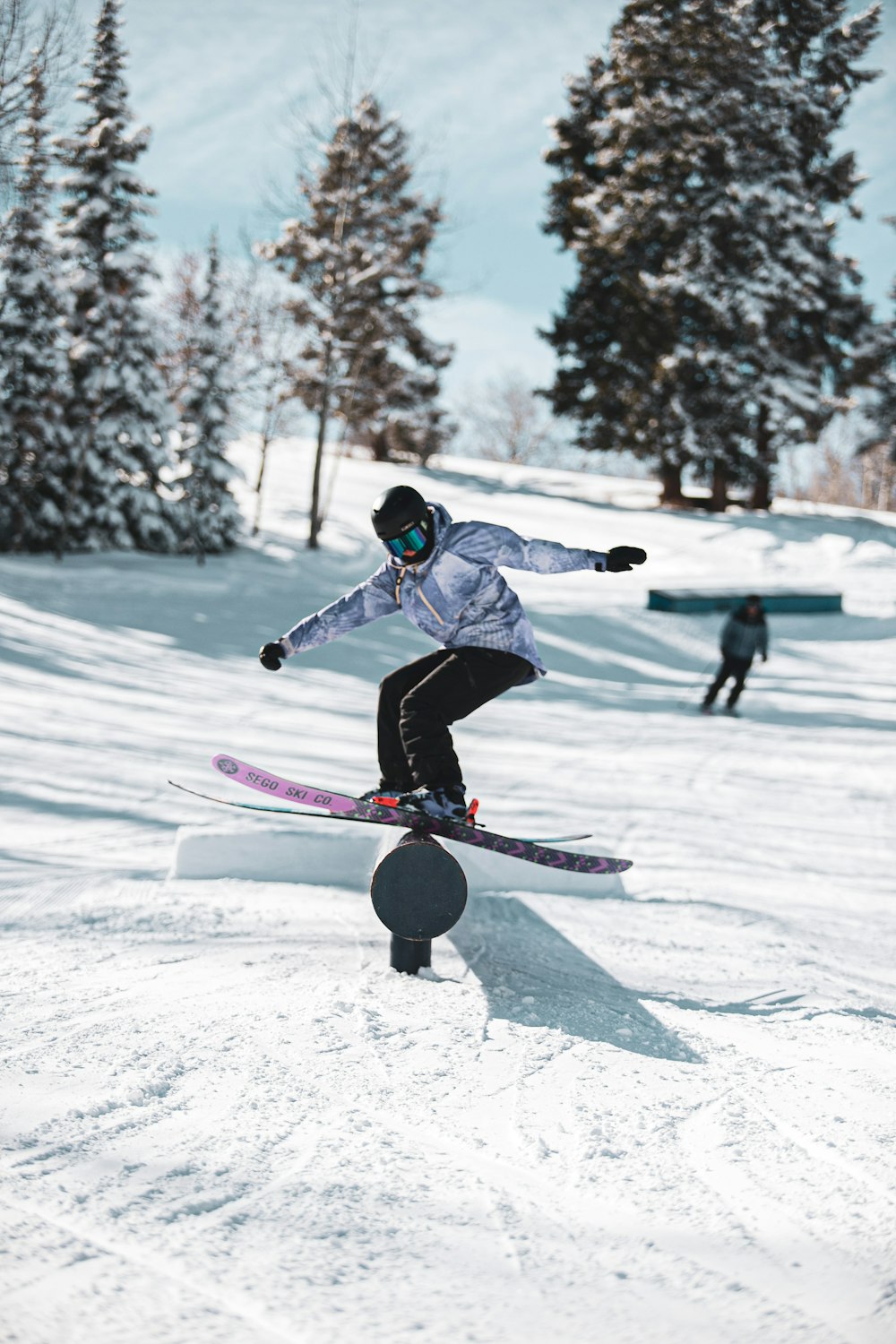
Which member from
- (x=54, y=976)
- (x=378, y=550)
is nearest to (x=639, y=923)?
(x=54, y=976)

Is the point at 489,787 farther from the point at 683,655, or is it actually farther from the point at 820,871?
the point at 683,655

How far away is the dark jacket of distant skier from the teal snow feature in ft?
21.1

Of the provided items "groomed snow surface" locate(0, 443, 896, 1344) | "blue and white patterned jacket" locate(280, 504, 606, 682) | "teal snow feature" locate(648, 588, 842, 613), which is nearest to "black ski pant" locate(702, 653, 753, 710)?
"groomed snow surface" locate(0, 443, 896, 1344)

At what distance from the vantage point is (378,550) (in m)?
25.5

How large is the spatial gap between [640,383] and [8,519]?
18.0 metres

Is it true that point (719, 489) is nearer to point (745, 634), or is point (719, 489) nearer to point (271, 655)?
point (745, 634)

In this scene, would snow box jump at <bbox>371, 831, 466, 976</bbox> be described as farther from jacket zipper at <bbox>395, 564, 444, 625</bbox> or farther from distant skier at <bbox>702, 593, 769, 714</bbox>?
distant skier at <bbox>702, 593, 769, 714</bbox>

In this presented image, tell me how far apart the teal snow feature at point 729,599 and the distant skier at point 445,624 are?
14.4m

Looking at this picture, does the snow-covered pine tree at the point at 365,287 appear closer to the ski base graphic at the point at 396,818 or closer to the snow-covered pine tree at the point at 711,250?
the snow-covered pine tree at the point at 711,250

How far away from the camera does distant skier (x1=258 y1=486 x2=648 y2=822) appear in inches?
144

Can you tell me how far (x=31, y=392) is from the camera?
19422 millimetres

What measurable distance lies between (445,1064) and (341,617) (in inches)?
76.0

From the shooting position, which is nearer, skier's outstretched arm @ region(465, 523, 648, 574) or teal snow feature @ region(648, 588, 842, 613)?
skier's outstretched arm @ region(465, 523, 648, 574)

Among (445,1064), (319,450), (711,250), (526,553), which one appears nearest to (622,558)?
(526,553)
